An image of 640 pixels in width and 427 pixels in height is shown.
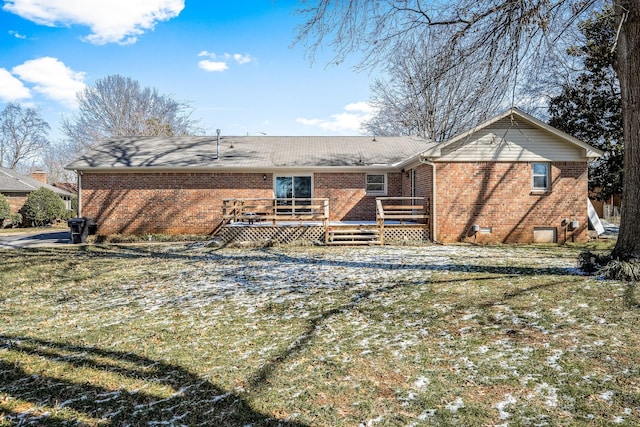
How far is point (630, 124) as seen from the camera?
24.6ft

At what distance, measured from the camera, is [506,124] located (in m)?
13.3

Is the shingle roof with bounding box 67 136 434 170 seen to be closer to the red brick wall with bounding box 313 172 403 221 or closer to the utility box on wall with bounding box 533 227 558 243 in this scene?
the red brick wall with bounding box 313 172 403 221

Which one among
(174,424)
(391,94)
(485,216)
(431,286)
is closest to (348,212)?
(485,216)

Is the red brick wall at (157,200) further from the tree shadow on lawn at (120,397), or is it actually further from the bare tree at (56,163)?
the bare tree at (56,163)

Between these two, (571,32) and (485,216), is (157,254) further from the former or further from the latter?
(571,32)

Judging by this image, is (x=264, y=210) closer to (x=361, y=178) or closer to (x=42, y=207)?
(x=361, y=178)

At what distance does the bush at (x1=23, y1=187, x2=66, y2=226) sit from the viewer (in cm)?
2364

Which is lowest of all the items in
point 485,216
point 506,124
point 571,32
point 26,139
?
point 485,216

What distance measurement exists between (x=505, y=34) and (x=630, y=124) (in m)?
2.85

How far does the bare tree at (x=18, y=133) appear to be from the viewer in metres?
41.4

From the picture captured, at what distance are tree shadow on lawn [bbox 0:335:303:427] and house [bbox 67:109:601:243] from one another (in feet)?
31.7

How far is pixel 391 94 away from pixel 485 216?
753 inches

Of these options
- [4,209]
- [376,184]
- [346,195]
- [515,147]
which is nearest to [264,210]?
[346,195]

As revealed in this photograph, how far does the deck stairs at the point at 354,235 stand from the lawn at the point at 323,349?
4.97m
